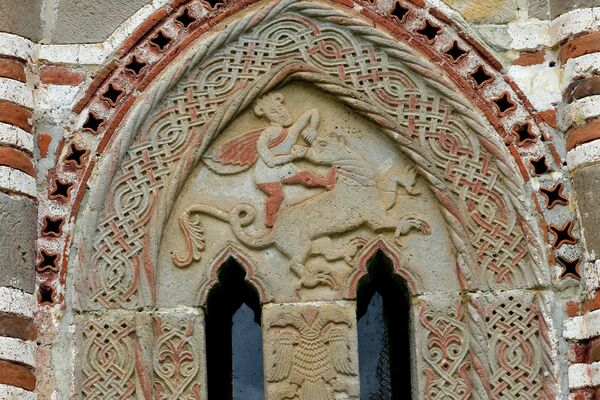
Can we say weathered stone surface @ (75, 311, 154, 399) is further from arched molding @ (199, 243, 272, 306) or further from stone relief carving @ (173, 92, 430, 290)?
stone relief carving @ (173, 92, 430, 290)

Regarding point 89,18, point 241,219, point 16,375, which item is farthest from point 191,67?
point 16,375

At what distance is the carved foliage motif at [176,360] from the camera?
10.3 m

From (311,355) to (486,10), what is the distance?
2393mm

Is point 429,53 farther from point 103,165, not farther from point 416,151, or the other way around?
point 103,165

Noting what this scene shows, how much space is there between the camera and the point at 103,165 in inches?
420

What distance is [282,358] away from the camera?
410 inches

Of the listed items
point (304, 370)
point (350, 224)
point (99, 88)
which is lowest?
point (304, 370)

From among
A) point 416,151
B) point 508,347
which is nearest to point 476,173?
point 416,151

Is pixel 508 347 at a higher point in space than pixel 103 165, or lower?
lower

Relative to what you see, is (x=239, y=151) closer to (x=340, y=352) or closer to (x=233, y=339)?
(x=233, y=339)

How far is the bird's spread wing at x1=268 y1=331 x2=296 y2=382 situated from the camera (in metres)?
10.4

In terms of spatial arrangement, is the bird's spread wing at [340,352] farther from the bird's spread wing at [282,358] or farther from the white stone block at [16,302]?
the white stone block at [16,302]

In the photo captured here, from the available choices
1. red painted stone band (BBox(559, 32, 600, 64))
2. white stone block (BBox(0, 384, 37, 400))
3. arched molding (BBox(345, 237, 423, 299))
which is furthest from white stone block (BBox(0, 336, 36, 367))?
red painted stone band (BBox(559, 32, 600, 64))

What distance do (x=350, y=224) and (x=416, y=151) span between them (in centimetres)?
60
